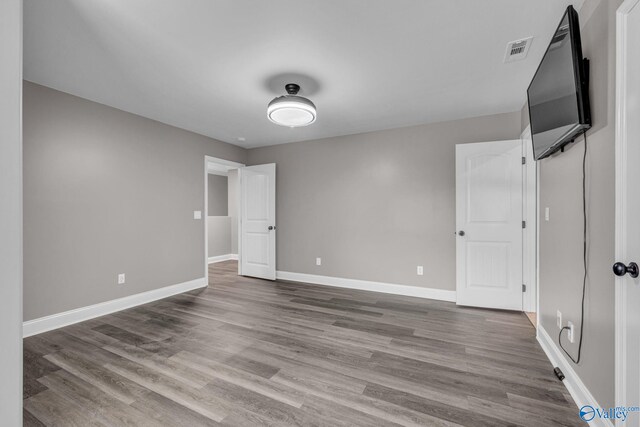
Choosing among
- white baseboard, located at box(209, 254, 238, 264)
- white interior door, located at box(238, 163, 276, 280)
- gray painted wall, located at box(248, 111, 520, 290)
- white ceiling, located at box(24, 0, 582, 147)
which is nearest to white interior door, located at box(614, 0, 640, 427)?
white ceiling, located at box(24, 0, 582, 147)

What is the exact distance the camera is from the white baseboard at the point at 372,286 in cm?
379

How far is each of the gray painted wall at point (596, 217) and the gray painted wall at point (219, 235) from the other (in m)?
6.58

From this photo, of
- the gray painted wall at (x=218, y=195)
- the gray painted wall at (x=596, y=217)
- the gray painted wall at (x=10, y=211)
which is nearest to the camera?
the gray painted wall at (x=10, y=211)

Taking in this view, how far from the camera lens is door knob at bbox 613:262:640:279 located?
3.94 feet

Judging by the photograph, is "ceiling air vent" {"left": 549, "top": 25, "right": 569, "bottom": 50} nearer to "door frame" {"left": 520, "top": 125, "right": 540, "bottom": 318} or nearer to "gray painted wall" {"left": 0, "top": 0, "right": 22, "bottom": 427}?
"door frame" {"left": 520, "top": 125, "right": 540, "bottom": 318}

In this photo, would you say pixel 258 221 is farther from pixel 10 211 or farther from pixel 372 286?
pixel 10 211

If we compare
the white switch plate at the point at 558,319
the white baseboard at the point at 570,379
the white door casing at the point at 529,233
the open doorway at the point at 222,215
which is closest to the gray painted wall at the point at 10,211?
the white baseboard at the point at 570,379

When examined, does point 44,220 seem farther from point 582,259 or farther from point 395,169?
point 582,259

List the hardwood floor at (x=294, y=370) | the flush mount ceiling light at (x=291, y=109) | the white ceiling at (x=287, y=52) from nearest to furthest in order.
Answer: the hardwood floor at (x=294, y=370) → the white ceiling at (x=287, y=52) → the flush mount ceiling light at (x=291, y=109)

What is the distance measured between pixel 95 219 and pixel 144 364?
6.33 feet

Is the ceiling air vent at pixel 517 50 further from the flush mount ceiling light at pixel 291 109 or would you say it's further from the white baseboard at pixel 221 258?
the white baseboard at pixel 221 258

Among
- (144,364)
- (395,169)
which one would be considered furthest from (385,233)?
(144,364)

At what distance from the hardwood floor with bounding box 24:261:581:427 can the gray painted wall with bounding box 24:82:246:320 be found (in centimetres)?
48

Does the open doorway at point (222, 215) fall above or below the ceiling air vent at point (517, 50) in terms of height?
below
